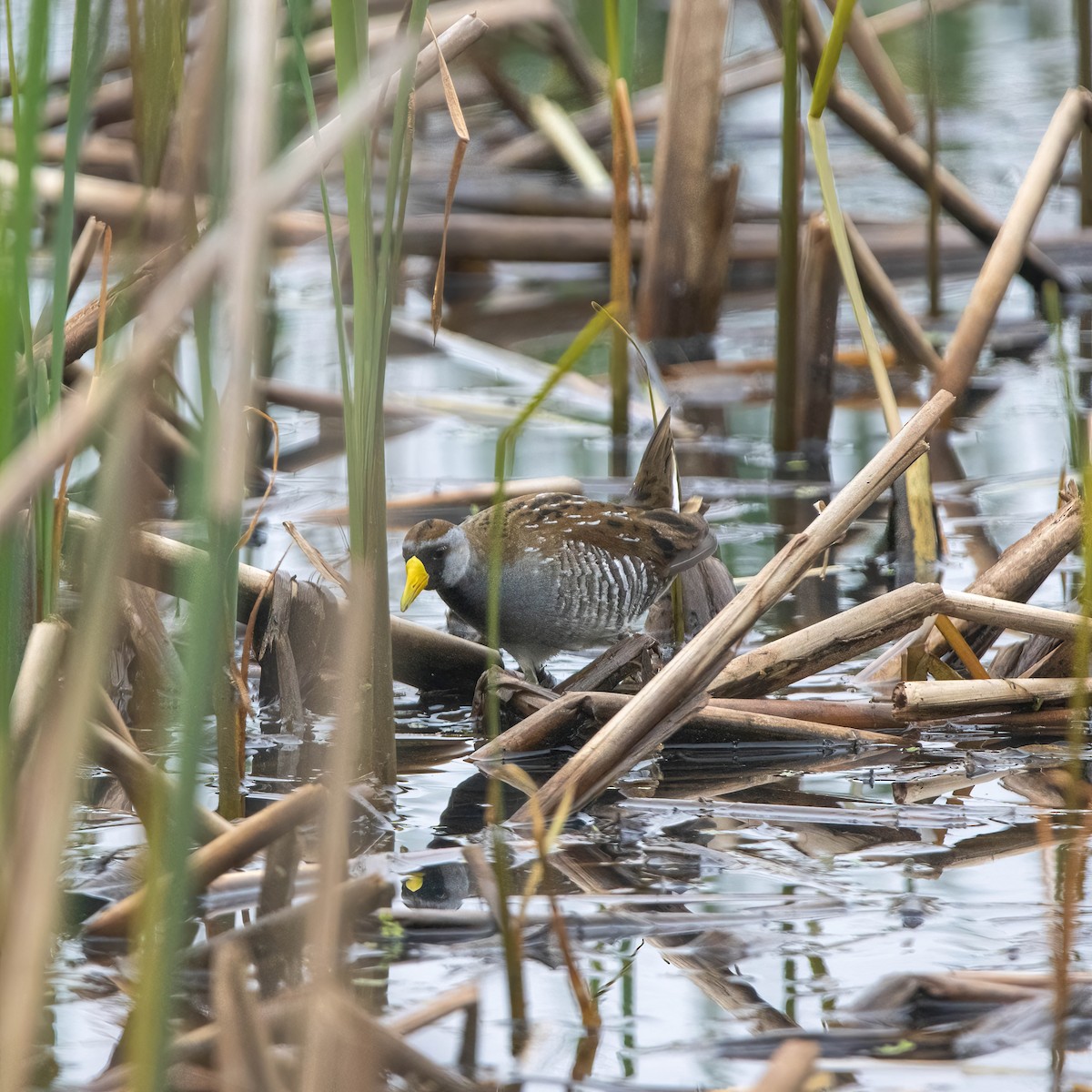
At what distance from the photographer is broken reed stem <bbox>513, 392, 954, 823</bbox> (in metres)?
2.46

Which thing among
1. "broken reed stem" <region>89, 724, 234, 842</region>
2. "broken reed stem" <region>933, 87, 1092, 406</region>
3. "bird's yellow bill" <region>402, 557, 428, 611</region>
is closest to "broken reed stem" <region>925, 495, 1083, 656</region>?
"broken reed stem" <region>933, 87, 1092, 406</region>

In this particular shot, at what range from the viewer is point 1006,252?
396 cm

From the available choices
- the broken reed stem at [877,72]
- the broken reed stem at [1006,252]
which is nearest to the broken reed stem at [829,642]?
the broken reed stem at [1006,252]

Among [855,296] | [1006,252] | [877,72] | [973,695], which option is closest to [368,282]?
[973,695]

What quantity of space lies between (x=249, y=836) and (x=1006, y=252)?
8.99 feet

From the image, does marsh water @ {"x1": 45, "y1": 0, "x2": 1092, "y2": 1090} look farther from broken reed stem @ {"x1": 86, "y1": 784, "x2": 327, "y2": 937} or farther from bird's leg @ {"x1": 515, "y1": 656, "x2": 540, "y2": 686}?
bird's leg @ {"x1": 515, "y1": 656, "x2": 540, "y2": 686}

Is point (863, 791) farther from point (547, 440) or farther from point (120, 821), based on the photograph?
point (547, 440)

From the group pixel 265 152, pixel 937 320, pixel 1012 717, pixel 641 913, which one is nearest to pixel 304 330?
pixel 937 320

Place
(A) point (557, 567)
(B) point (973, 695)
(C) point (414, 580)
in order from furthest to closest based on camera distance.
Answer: (A) point (557, 567) < (C) point (414, 580) < (B) point (973, 695)

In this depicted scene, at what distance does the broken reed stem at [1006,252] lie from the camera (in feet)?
13.0

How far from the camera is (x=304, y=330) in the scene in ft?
22.8

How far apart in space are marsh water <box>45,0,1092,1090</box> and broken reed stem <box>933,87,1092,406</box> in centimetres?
50

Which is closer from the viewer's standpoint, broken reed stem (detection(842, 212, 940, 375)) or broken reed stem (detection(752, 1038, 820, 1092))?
broken reed stem (detection(752, 1038, 820, 1092))

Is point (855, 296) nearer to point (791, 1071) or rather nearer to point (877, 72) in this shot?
point (791, 1071)
